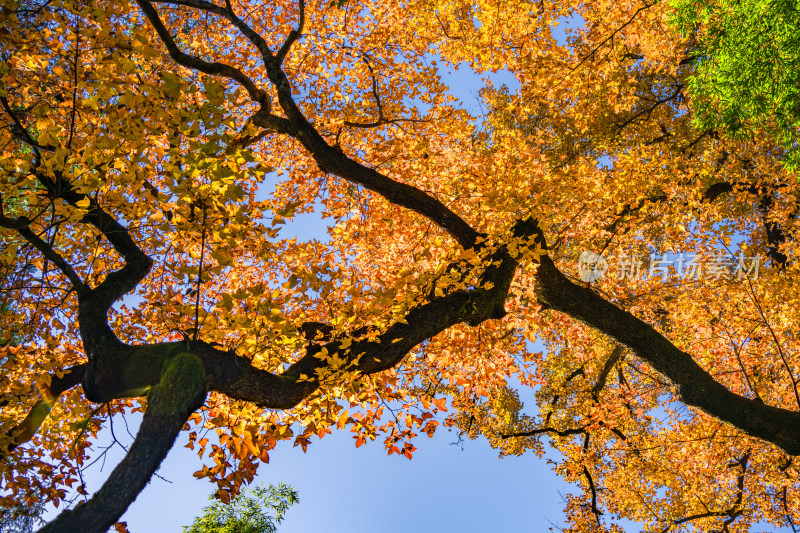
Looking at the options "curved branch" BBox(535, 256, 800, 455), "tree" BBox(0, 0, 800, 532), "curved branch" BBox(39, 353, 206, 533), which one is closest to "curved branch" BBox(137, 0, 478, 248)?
"tree" BBox(0, 0, 800, 532)

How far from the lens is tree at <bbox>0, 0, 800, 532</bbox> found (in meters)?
3.91

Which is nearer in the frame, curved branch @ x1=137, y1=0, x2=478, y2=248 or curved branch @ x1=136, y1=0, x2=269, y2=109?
curved branch @ x1=136, y1=0, x2=269, y2=109

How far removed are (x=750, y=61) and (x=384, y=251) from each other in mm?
6948

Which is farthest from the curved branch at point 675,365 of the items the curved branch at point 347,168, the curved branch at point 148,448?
the curved branch at point 148,448

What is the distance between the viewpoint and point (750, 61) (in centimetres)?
652

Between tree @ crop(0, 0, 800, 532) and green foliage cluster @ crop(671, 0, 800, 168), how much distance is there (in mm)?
1328

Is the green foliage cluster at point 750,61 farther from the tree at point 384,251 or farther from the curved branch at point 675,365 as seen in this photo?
the curved branch at point 675,365

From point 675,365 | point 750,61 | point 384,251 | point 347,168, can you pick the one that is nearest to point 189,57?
point 347,168

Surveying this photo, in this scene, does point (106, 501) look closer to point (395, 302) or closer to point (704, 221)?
point (395, 302)

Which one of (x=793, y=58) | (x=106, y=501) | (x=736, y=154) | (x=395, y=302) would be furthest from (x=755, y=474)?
(x=106, y=501)

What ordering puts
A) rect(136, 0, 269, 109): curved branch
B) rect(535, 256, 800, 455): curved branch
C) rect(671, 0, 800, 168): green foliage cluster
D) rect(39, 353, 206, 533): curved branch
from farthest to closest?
rect(535, 256, 800, 455): curved branch
rect(671, 0, 800, 168): green foliage cluster
rect(136, 0, 269, 109): curved branch
rect(39, 353, 206, 533): curved branch

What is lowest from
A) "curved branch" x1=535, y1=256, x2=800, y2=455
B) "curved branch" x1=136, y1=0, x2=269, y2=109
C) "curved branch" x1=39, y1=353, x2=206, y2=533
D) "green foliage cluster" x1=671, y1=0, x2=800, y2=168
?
"curved branch" x1=39, y1=353, x2=206, y2=533

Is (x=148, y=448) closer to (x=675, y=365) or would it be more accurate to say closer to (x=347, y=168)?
(x=347, y=168)

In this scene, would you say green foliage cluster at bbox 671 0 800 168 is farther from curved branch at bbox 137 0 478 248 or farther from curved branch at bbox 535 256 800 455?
curved branch at bbox 137 0 478 248
